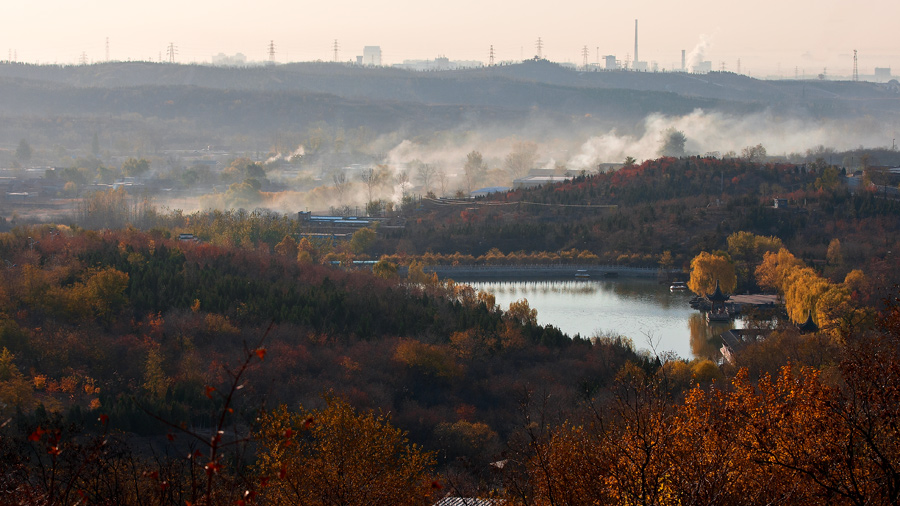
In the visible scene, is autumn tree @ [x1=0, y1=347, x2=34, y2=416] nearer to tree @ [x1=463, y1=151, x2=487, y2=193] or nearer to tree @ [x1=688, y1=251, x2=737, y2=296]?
tree @ [x1=688, y1=251, x2=737, y2=296]

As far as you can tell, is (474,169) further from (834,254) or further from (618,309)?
(618,309)

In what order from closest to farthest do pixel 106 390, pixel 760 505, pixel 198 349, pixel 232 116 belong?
1. pixel 760 505
2. pixel 106 390
3. pixel 198 349
4. pixel 232 116

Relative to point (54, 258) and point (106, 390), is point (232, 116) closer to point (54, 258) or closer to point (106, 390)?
point (54, 258)

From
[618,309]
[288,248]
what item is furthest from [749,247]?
Result: [288,248]

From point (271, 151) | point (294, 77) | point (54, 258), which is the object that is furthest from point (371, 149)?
point (54, 258)

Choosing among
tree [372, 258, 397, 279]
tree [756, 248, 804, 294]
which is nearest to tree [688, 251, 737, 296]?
tree [756, 248, 804, 294]

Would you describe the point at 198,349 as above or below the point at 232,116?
below
